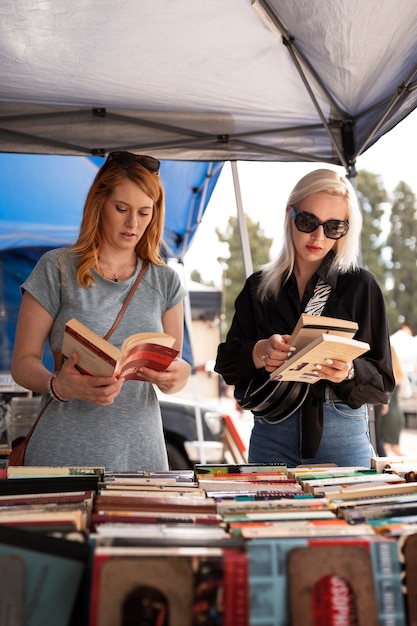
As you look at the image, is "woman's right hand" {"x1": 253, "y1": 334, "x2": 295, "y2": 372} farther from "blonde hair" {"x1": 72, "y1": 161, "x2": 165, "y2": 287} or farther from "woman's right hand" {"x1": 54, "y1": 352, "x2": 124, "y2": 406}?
"blonde hair" {"x1": 72, "y1": 161, "x2": 165, "y2": 287}

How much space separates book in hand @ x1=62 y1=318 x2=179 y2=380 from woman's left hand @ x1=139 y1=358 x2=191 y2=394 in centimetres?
5

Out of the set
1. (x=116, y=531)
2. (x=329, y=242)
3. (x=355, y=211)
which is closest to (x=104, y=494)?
(x=116, y=531)

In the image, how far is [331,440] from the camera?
2326 millimetres

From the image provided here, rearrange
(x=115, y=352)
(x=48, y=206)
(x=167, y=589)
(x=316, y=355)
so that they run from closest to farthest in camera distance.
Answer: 1. (x=167, y=589)
2. (x=115, y=352)
3. (x=316, y=355)
4. (x=48, y=206)

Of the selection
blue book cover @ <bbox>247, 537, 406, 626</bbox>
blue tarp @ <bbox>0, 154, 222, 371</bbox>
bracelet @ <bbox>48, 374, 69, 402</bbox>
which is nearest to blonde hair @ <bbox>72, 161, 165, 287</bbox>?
bracelet @ <bbox>48, 374, 69, 402</bbox>

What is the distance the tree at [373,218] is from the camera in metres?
29.9

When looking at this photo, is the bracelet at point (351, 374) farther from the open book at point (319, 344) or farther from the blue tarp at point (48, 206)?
the blue tarp at point (48, 206)

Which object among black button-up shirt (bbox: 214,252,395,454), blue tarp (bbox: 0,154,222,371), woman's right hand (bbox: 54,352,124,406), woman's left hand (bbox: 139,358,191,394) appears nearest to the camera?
woman's right hand (bbox: 54,352,124,406)

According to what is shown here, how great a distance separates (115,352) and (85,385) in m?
0.24

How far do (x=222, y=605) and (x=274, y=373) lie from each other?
1.10m

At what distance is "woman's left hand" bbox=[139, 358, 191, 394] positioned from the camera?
2152 millimetres

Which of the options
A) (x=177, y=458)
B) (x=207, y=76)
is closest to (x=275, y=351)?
(x=207, y=76)

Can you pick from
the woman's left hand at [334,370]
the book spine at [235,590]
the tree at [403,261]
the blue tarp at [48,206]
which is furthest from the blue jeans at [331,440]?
the tree at [403,261]

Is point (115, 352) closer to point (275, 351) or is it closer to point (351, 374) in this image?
point (275, 351)
